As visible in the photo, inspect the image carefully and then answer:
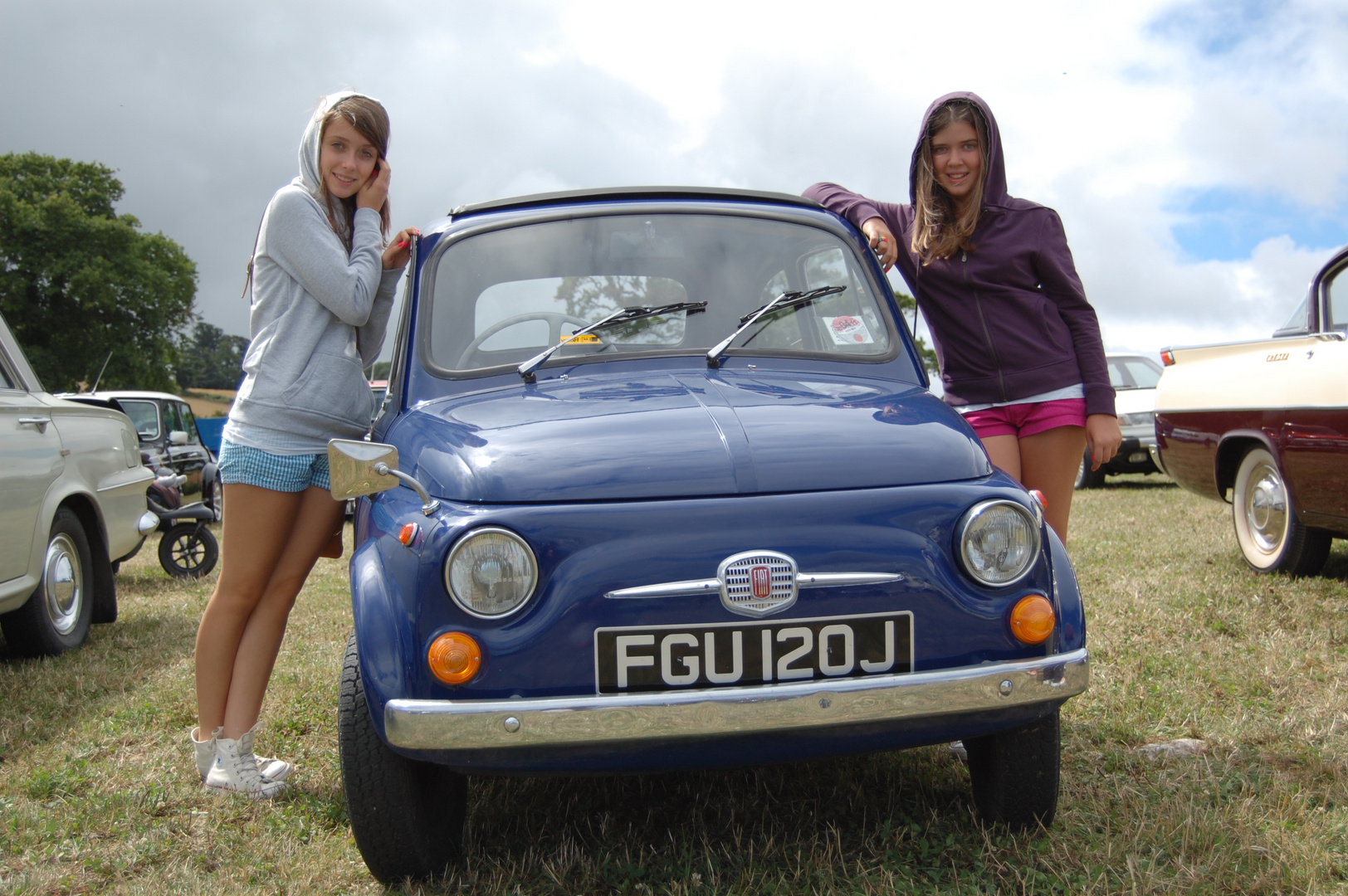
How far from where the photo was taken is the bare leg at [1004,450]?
3.37m

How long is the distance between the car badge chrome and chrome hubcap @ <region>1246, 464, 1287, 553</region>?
482cm

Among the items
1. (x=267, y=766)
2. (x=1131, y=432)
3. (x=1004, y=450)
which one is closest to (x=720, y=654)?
(x=1004, y=450)

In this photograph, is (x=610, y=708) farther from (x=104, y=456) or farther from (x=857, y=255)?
(x=104, y=456)

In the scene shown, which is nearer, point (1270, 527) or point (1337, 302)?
point (1337, 302)

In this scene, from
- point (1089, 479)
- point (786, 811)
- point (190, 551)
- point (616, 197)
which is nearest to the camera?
point (786, 811)

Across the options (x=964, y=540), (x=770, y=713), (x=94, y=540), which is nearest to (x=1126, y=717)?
(x=964, y=540)

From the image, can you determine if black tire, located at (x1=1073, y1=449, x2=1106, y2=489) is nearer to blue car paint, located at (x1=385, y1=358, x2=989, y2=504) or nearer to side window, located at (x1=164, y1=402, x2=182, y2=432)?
blue car paint, located at (x1=385, y1=358, x2=989, y2=504)

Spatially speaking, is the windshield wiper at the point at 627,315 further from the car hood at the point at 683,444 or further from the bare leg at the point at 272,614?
the bare leg at the point at 272,614

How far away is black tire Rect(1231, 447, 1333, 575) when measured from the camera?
580 centimetres

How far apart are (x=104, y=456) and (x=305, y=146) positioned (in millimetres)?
3574

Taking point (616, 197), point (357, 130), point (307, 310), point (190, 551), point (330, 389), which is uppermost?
point (357, 130)

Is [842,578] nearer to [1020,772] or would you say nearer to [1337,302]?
[1020,772]

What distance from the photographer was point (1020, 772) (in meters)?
2.57

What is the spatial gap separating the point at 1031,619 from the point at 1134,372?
12.9 meters
